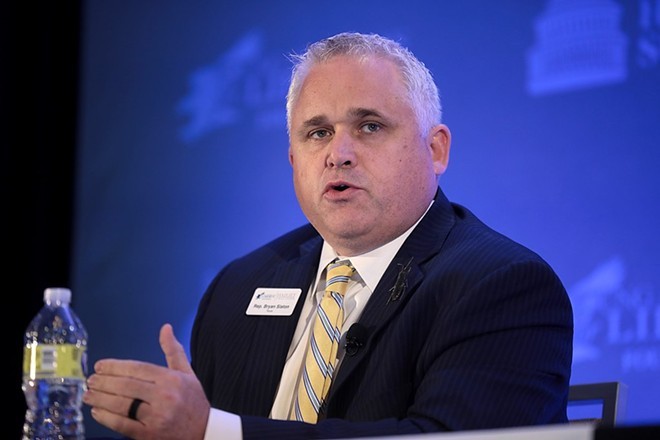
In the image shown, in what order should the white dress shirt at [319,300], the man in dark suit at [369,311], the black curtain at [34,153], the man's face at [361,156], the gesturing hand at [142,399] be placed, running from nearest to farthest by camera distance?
the gesturing hand at [142,399] → the man in dark suit at [369,311] → the white dress shirt at [319,300] → the man's face at [361,156] → the black curtain at [34,153]

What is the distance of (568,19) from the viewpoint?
13.0 feet

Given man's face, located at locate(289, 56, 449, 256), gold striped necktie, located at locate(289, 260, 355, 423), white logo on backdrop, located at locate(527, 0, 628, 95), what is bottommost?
gold striped necktie, located at locate(289, 260, 355, 423)

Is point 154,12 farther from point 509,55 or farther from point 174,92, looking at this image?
point 509,55

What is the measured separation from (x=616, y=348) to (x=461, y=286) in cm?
141

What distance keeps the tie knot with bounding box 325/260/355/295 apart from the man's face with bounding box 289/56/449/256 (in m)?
0.06

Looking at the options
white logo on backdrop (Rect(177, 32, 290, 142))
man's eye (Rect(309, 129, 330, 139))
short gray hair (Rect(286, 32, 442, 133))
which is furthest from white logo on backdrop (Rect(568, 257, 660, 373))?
white logo on backdrop (Rect(177, 32, 290, 142))

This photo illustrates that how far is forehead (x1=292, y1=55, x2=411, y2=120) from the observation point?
2969 mm

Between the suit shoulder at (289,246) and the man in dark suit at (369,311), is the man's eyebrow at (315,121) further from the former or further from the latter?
the suit shoulder at (289,246)

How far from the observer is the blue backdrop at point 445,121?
3795 millimetres

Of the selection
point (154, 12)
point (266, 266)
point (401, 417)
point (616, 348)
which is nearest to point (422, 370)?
point (401, 417)

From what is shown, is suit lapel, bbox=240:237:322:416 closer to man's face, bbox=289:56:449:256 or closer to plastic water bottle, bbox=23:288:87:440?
man's face, bbox=289:56:449:256

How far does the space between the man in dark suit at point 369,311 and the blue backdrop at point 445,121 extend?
3.26 feet

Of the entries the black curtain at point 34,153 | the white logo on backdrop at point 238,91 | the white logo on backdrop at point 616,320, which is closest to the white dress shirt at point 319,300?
the white logo on backdrop at point 616,320

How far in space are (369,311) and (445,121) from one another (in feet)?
5.68
